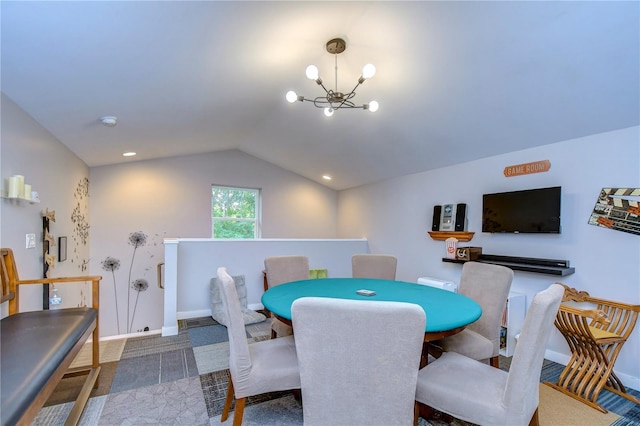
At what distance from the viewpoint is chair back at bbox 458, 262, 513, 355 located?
7.31ft

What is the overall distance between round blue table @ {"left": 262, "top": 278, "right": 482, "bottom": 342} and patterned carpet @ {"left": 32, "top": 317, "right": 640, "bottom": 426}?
74 cm

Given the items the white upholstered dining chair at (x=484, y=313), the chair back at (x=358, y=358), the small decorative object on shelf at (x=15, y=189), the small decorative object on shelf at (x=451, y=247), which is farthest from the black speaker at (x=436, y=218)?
the small decorative object on shelf at (x=15, y=189)

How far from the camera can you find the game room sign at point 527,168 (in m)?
3.10

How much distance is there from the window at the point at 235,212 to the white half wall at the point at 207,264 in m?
1.43

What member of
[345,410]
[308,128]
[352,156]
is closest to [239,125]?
[308,128]

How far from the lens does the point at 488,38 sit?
88.0 inches

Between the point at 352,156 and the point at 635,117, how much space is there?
307cm

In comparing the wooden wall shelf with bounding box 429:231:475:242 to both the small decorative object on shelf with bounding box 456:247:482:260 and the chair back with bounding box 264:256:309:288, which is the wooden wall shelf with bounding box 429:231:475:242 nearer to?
the small decorative object on shelf with bounding box 456:247:482:260

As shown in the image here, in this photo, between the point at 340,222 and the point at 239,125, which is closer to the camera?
the point at 239,125

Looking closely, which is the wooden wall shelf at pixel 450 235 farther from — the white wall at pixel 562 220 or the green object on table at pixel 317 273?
the green object on table at pixel 317 273

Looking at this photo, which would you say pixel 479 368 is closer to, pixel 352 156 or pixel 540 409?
pixel 540 409

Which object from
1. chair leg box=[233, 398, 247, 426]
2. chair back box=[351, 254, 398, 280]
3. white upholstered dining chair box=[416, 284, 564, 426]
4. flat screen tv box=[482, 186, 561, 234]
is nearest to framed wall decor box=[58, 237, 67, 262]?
chair leg box=[233, 398, 247, 426]

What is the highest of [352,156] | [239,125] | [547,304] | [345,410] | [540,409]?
[239,125]

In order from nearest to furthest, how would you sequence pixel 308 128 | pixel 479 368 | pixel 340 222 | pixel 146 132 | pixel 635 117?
pixel 479 368 → pixel 635 117 → pixel 146 132 → pixel 308 128 → pixel 340 222
